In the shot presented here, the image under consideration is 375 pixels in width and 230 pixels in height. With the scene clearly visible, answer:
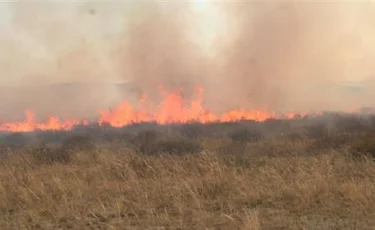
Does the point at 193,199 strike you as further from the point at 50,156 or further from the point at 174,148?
the point at 174,148

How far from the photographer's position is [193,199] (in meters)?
8.24

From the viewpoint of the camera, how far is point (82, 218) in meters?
7.20

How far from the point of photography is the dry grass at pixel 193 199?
6.83 metres

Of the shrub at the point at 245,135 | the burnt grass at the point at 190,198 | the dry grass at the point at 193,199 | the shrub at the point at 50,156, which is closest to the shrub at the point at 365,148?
the burnt grass at the point at 190,198

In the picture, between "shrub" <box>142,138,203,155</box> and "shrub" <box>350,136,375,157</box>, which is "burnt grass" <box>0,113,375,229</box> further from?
"shrub" <box>142,138,203,155</box>

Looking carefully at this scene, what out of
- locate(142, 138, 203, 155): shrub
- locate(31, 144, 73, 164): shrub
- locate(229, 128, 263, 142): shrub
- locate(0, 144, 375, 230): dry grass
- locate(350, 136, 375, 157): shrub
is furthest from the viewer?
locate(229, 128, 263, 142): shrub

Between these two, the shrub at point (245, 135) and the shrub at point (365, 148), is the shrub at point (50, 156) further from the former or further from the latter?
the shrub at point (245, 135)

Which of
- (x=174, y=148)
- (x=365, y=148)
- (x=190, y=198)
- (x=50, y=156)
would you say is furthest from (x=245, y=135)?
(x=190, y=198)

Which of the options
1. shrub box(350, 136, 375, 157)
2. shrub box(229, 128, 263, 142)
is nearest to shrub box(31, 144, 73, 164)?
shrub box(350, 136, 375, 157)

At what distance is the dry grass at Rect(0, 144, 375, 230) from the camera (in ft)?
22.4

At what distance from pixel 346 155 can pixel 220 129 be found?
28596 millimetres

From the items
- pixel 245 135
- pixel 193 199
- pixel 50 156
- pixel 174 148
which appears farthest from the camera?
pixel 245 135

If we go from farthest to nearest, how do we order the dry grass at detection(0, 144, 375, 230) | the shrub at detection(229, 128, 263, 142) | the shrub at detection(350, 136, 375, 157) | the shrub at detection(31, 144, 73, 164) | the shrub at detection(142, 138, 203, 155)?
the shrub at detection(229, 128, 263, 142) → the shrub at detection(142, 138, 203, 155) → the shrub at detection(31, 144, 73, 164) → the shrub at detection(350, 136, 375, 157) → the dry grass at detection(0, 144, 375, 230)

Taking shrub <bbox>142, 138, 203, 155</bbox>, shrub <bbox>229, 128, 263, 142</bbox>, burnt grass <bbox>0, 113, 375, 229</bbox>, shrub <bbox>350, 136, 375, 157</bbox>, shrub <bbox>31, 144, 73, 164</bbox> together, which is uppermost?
burnt grass <bbox>0, 113, 375, 229</bbox>
